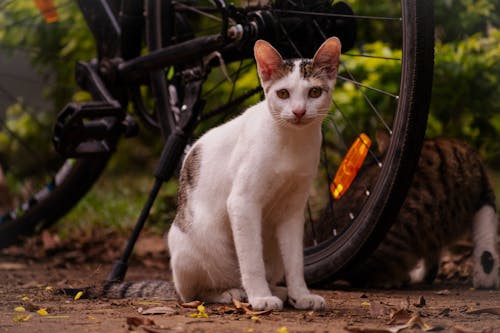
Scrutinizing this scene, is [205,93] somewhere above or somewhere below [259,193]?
above

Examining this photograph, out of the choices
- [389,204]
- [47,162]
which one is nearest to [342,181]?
[389,204]

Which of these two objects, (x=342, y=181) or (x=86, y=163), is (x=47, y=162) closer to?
(x=86, y=163)

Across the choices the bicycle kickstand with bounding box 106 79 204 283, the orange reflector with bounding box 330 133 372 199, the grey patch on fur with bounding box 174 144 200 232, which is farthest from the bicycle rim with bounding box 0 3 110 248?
the orange reflector with bounding box 330 133 372 199

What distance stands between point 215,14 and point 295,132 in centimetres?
136

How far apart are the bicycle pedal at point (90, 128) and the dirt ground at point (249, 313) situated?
0.60m

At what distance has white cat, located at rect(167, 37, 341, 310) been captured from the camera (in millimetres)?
2350

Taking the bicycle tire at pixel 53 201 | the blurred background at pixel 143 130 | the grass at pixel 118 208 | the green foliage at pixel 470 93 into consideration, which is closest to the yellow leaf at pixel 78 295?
the bicycle tire at pixel 53 201

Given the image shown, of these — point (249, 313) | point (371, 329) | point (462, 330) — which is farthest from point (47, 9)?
point (462, 330)

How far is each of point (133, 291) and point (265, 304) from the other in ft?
2.26

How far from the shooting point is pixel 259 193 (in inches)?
94.8

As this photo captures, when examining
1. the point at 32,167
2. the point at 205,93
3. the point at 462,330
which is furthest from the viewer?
the point at 32,167

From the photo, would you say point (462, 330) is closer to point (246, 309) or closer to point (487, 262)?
point (246, 309)

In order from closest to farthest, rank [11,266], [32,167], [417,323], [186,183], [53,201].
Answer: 1. [417,323]
2. [186,183]
3. [11,266]
4. [53,201]
5. [32,167]

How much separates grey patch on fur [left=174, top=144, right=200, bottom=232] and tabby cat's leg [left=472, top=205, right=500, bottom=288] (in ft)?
4.07
